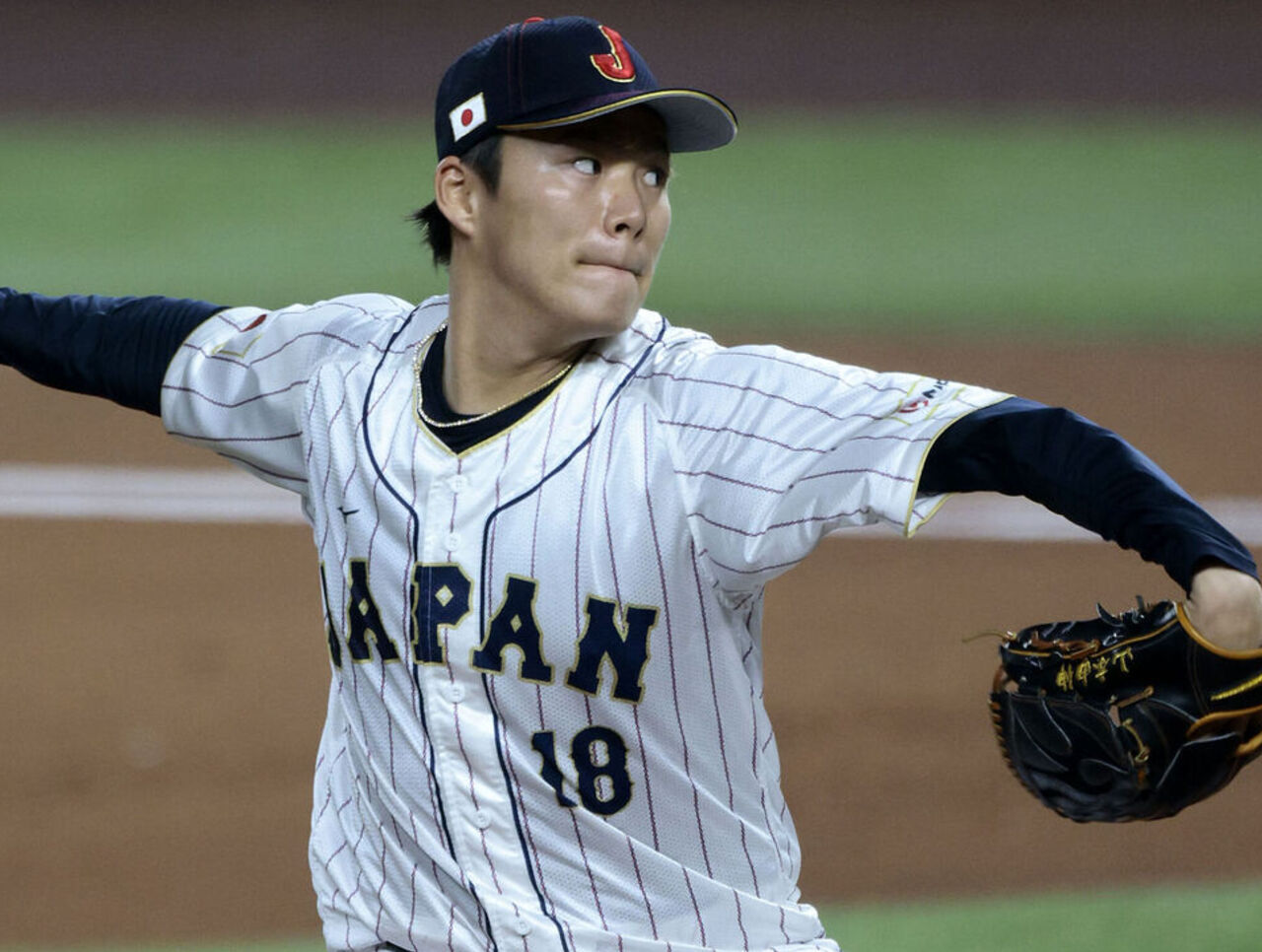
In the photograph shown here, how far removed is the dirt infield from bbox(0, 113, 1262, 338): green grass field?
232 cm

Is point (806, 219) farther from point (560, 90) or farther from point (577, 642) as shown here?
point (577, 642)

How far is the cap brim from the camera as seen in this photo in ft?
7.87

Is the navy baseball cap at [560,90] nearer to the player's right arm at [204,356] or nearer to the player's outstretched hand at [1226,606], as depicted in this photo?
the player's right arm at [204,356]

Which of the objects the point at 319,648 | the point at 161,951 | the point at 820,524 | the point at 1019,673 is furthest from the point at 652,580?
the point at 319,648

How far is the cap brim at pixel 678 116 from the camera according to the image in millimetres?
2398

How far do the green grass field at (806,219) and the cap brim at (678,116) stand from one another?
6.47 metres

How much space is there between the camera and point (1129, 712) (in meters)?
2.04

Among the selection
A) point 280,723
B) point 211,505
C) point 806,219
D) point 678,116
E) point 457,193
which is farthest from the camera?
point 806,219

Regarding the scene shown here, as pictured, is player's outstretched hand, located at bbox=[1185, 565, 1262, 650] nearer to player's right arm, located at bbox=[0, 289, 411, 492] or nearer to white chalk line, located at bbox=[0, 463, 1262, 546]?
player's right arm, located at bbox=[0, 289, 411, 492]

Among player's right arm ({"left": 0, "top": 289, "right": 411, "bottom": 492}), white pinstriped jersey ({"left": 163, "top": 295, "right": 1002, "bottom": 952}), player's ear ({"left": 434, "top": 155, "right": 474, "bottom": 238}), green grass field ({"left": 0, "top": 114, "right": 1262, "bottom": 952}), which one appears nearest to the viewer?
white pinstriped jersey ({"left": 163, "top": 295, "right": 1002, "bottom": 952})

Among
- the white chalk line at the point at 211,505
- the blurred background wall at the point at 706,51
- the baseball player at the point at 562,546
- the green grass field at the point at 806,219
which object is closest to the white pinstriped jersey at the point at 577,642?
the baseball player at the point at 562,546

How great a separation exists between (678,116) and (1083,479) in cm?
87

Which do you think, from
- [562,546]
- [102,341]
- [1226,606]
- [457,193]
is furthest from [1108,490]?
[102,341]

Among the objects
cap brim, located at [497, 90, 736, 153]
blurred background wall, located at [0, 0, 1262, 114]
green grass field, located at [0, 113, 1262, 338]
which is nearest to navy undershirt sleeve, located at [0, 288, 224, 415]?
cap brim, located at [497, 90, 736, 153]
